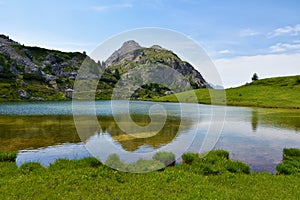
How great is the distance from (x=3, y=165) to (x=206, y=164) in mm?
14001

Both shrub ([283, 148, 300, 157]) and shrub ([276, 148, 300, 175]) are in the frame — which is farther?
shrub ([283, 148, 300, 157])

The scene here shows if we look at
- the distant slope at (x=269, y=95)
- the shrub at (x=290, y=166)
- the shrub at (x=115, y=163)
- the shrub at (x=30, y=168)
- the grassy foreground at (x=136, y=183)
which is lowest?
the shrub at (x=290, y=166)

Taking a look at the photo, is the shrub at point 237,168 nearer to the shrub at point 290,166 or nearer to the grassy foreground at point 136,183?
the grassy foreground at point 136,183

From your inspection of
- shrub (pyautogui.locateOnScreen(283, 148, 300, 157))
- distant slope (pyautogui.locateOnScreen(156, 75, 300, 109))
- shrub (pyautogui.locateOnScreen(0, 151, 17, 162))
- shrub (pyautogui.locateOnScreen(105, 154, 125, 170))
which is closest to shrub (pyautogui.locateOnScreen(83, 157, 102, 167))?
shrub (pyautogui.locateOnScreen(105, 154, 125, 170))

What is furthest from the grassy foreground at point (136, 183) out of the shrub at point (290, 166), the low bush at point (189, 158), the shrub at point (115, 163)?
the low bush at point (189, 158)

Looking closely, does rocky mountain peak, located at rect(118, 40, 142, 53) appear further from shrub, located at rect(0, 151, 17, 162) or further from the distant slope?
the distant slope

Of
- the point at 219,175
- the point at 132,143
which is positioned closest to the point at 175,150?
the point at 132,143

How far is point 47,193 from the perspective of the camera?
482 inches

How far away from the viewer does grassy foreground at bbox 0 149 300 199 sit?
40.9 feet

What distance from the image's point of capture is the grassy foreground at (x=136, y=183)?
12.5 m

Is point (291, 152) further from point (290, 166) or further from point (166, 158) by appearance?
point (166, 158)

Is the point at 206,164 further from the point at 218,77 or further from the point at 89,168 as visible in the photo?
the point at 89,168

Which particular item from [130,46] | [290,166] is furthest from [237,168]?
[130,46]

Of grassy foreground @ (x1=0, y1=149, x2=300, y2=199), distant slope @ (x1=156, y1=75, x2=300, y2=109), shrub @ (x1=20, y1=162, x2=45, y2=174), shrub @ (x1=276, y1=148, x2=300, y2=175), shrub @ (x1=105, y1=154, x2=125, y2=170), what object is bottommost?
shrub @ (x1=276, y1=148, x2=300, y2=175)
